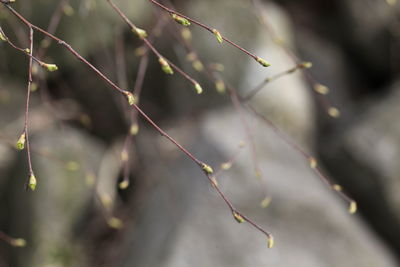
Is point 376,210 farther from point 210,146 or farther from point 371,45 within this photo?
point 371,45

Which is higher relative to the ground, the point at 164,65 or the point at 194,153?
the point at 164,65

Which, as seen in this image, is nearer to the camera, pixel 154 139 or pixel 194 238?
pixel 194 238

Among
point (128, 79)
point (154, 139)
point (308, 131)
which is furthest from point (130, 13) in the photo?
point (308, 131)

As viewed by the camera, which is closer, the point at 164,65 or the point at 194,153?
the point at 164,65

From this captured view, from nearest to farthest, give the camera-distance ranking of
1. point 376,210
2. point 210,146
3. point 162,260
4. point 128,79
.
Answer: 1. point 162,260
2. point 210,146
3. point 376,210
4. point 128,79

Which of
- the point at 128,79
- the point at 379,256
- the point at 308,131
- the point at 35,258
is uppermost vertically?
the point at 379,256

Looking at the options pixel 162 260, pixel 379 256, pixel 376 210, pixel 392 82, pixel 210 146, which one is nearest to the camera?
pixel 162 260

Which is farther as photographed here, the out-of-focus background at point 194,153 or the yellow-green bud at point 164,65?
the out-of-focus background at point 194,153

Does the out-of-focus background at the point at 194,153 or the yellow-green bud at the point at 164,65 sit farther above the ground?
the yellow-green bud at the point at 164,65
